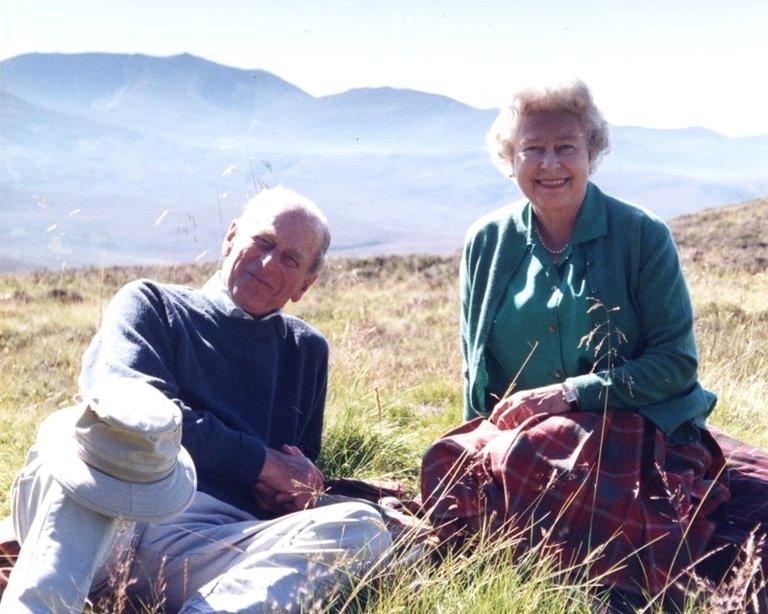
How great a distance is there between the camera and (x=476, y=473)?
3453 millimetres

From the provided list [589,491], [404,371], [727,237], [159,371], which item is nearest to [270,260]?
[159,371]

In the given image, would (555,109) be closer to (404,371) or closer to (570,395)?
(570,395)

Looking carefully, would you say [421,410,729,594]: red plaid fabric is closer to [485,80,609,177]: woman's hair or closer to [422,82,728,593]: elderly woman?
[422,82,728,593]: elderly woman

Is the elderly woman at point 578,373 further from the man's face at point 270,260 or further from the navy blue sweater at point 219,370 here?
the man's face at point 270,260

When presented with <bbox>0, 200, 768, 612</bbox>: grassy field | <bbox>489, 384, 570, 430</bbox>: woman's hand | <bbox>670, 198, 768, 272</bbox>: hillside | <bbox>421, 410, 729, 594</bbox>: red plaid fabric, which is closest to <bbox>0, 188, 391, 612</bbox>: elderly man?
<bbox>0, 200, 768, 612</bbox>: grassy field

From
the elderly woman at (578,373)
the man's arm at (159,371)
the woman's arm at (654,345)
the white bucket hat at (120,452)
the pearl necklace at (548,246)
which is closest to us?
the white bucket hat at (120,452)

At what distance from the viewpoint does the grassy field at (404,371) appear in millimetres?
2957

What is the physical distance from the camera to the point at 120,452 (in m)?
2.56

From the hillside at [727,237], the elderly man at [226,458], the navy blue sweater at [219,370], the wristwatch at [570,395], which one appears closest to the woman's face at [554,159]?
the wristwatch at [570,395]

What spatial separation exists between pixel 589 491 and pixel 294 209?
1410mm

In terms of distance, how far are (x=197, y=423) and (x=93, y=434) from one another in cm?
70

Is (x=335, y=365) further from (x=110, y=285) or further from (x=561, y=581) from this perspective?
(x=110, y=285)

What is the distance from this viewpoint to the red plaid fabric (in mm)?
3246

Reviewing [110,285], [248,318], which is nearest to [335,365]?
[248,318]
